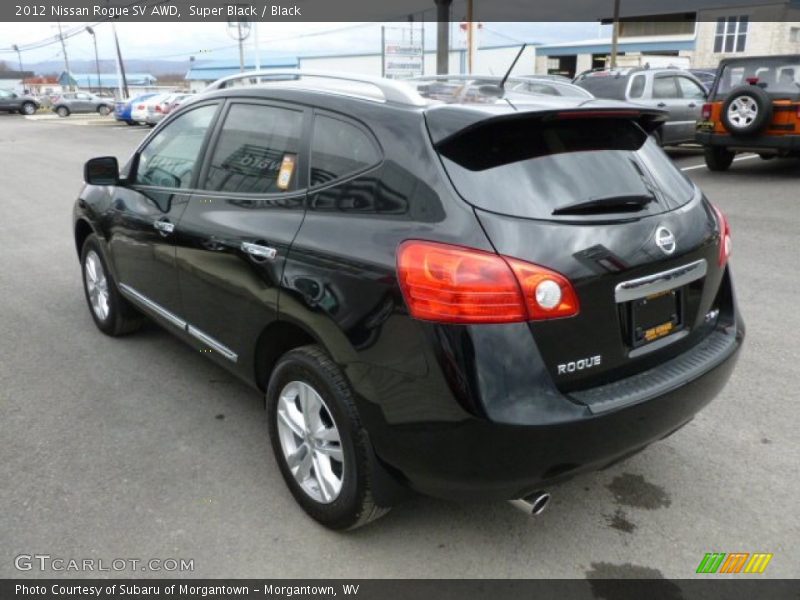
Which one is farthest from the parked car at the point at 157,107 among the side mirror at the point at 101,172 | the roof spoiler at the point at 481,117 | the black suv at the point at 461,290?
the roof spoiler at the point at 481,117

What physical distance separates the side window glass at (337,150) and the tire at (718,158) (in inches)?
418

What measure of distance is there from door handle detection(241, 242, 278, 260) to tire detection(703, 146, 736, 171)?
10.8 m

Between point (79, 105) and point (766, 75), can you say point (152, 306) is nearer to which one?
point (766, 75)

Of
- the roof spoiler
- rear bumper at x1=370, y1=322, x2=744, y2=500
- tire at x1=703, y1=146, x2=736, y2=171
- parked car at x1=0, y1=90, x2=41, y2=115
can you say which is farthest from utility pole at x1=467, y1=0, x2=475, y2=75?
parked car at x1=0, y1=90, x2=41, y2=115

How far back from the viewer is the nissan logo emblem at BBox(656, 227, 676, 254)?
8.31ft

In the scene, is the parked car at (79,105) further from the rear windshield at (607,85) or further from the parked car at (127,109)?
the rear windshield at (607,85)

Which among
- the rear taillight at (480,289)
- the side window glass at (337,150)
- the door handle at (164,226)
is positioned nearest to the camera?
the rear taillight at (480,289)

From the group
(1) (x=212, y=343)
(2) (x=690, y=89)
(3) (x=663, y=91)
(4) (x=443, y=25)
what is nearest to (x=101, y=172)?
(1) (x=212, y=343)

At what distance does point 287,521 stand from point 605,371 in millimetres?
1443

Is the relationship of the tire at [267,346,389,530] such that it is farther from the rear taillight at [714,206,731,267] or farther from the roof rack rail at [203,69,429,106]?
the rear taillight at [714,206,731,267]

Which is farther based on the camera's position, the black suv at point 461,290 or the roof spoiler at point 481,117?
the roof spoiler at point 481,117

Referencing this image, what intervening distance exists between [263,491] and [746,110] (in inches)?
406

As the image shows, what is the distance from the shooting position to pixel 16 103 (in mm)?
45344

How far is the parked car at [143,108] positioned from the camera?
29094mm
